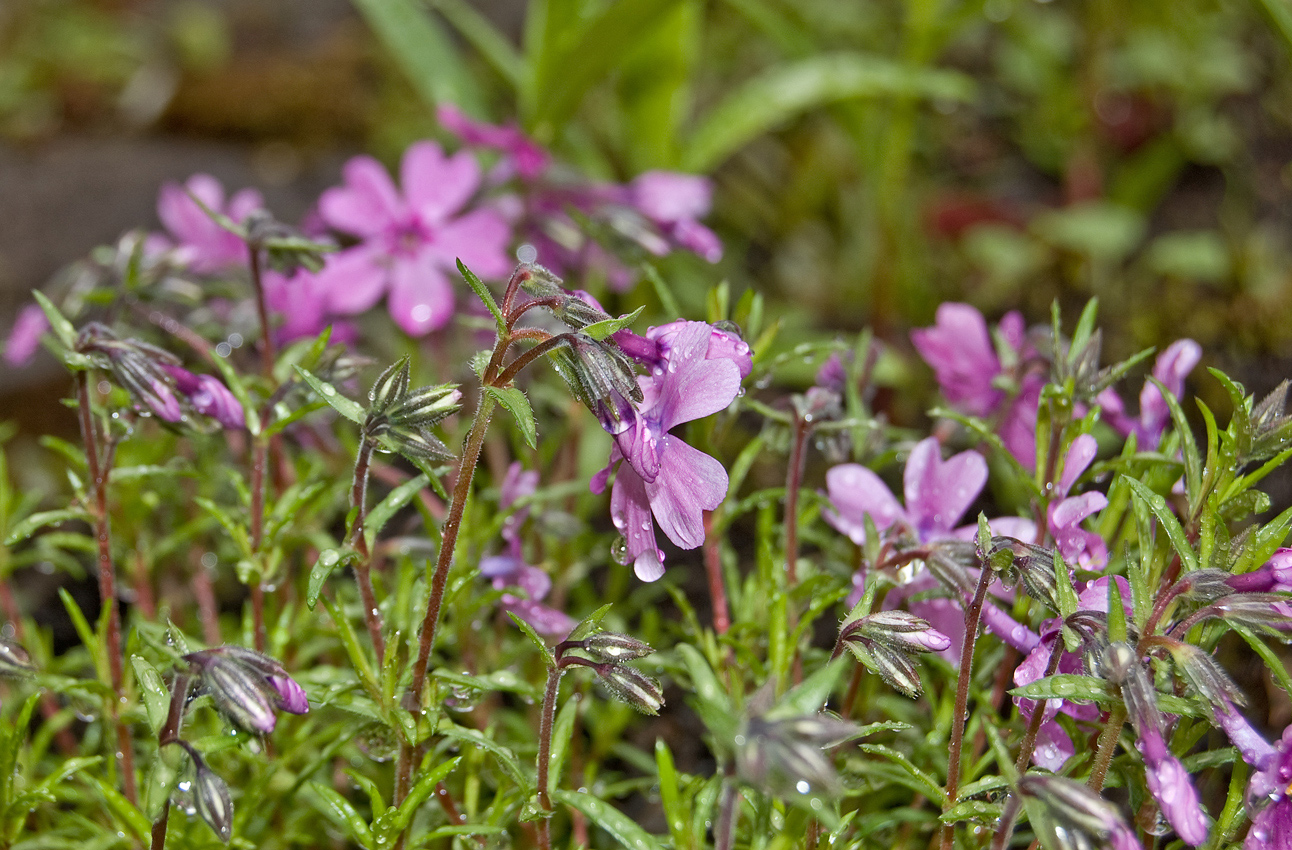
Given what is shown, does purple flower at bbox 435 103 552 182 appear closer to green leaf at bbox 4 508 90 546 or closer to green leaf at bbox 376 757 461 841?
green leaf at bbox 4 508 90 546

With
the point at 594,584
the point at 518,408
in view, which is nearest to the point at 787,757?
the point at 518,408

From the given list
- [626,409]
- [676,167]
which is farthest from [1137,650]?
[676,167]

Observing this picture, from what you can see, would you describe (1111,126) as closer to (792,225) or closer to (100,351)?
(792,225)

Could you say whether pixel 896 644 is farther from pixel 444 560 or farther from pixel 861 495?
pixel 444 560

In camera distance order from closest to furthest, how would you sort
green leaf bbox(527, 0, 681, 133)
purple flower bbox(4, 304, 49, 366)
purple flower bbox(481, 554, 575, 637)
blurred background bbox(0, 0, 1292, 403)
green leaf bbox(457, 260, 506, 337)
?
green leaf bbox(457, 260, 506, 337) < purple flower bbox(481, 554, 575, 637) < purple flower bbox(4, 304, 49, 366) < green leaf bbox(527, 0, 681, 133) < blurred background bbox(0, 0, 1292, 403)

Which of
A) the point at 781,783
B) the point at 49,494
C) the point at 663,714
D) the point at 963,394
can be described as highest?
the point at 781,783

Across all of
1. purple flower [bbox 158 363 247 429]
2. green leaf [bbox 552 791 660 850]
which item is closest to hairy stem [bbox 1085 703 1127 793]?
green leaf [bbox 552 791 660 850]
